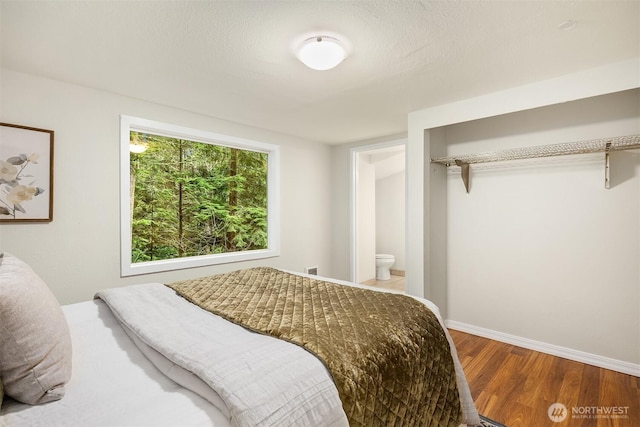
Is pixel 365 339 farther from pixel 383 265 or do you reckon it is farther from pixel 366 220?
pixel 383 265

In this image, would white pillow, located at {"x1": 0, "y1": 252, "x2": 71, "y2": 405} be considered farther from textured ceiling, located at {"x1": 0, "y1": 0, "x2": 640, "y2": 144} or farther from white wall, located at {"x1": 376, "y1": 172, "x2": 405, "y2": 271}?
white wall, located at {"x1": 376, "y1": 172, "x2": 405, "y2": 271}

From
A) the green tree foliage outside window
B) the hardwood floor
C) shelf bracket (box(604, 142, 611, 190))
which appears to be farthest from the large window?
shelf bracket (box(604, 142, 611, 190))

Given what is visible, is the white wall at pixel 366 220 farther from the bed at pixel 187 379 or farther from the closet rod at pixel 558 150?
the bed at pixel 187 379

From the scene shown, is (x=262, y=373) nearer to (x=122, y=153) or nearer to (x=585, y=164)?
(x=122, y=153)

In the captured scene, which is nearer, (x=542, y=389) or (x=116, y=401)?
(x=116, y=401)

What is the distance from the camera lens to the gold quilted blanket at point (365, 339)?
1174 millimetres

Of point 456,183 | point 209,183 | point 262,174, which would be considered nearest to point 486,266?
point 456,183

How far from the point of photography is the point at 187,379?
1017 millimetres

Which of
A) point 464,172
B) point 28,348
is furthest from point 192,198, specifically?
point 464,172

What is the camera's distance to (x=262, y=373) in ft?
3.26

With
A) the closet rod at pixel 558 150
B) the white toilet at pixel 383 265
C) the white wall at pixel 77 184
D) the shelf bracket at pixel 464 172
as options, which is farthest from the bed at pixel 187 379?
the white toilet at pixel 383 265

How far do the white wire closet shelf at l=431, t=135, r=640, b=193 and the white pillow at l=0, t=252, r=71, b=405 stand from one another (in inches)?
124

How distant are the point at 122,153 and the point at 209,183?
3.24 feet

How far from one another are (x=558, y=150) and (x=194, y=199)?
3.53 metres
